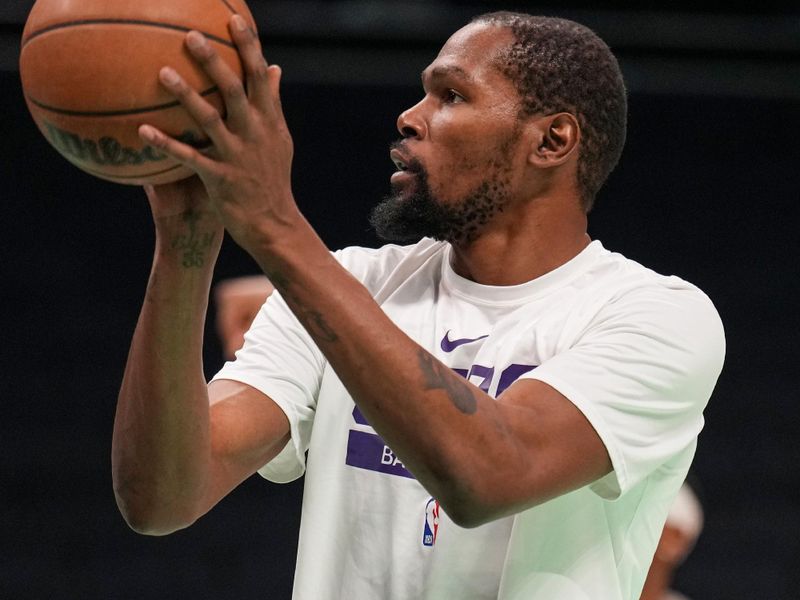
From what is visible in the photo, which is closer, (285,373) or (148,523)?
(148,523)

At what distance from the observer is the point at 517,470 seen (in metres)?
1.86

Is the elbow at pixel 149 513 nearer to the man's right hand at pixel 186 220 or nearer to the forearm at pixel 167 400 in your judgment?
the forearm at pixel 167 400

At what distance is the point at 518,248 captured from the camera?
8.20 feet

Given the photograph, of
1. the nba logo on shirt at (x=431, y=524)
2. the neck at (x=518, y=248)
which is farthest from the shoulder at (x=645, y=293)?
the nba logo on shirt at (x=431, y=524)

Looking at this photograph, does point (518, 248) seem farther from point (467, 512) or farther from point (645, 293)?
point (467, 512)

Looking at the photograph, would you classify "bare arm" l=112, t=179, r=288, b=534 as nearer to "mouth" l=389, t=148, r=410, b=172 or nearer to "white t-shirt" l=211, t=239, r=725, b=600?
"white t-shirt" l=211, t=239, r=725, b=600

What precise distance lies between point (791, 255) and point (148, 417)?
16.8 feet

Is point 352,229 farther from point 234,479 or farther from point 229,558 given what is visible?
point 234,479

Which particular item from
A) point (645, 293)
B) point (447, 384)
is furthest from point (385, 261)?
point (447, 384)

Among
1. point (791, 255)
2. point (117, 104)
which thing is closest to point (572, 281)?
point (117, 104)

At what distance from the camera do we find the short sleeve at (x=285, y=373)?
241 cm

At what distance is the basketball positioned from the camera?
171cm

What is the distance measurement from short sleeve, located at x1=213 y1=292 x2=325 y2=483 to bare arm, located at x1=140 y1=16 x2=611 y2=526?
1.98 ft

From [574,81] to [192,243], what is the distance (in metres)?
0.95
